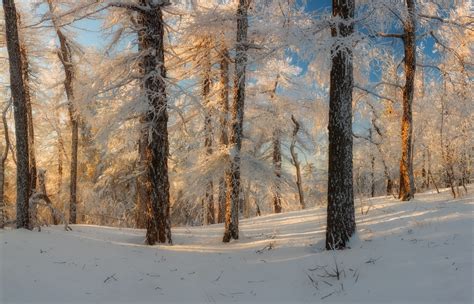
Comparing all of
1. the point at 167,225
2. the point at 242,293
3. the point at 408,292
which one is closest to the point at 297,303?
the point at 242,293

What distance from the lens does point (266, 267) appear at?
6.91m

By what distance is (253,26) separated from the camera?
10922 mm

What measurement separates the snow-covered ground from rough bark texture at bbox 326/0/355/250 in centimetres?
51

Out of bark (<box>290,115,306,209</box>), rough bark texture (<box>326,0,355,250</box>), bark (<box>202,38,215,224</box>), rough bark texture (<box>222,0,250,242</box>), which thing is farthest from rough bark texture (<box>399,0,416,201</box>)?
bark (<box>290,115,306,209</box>)

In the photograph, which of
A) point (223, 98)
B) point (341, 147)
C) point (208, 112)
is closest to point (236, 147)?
point (223, 98)

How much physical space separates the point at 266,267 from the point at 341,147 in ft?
9.34

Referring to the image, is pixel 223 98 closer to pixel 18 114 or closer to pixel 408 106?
pixel 408 106

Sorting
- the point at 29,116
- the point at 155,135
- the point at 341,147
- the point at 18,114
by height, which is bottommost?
the point at 341,147

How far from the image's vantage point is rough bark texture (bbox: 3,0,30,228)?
28.9 ft

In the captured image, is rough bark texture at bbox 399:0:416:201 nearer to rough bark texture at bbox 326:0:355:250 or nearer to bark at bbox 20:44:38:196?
rough bark texture at bbox 326:0:355:250

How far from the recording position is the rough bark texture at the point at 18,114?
8.82m

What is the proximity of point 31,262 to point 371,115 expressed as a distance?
905 inches

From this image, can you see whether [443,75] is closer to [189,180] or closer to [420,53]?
[420,53]

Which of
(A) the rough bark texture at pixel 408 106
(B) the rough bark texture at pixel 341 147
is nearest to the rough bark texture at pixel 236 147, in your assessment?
(B) the rough bark texture at pixel 341 147
